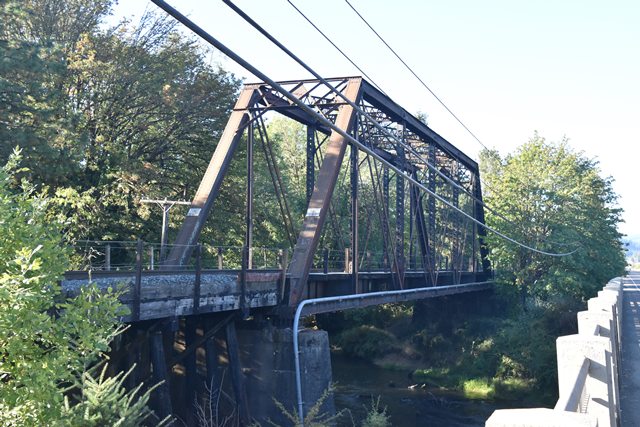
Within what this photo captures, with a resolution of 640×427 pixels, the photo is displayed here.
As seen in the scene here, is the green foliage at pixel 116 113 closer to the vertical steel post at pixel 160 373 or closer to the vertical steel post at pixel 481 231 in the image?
the vertical steel post at pixel 160 373

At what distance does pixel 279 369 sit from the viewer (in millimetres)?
16391

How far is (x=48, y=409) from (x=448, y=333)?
A: 115ft

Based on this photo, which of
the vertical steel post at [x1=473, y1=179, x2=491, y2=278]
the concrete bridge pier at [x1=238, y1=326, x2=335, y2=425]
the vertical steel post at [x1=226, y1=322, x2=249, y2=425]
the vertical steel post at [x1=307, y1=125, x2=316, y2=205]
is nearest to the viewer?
the vertical steel post at [x1=226, y1=322, x2=249, y2=425]

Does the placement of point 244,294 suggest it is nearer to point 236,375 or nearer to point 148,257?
point 236,375

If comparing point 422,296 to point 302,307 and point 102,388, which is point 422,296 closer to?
point 302,307

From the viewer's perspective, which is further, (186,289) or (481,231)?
(481,231)

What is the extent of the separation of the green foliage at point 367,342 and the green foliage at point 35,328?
3424 centimetres

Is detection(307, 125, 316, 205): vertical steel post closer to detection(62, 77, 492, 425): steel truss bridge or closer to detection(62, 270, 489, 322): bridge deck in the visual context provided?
detection(62, 77, 492, 425): steel truss bridge

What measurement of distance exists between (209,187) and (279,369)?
5.94 m

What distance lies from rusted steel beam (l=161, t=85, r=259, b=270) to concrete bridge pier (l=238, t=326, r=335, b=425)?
2986 millimetres

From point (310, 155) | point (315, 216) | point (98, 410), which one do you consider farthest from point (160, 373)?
point (310, 155)

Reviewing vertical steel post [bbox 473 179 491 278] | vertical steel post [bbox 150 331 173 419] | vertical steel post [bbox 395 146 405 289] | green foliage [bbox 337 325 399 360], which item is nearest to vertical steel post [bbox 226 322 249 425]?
vertical steel post [bbox 150 331 173 419]

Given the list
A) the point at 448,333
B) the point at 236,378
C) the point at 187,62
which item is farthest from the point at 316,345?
the point at 448,333

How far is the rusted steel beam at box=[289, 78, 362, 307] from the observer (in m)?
17.9
